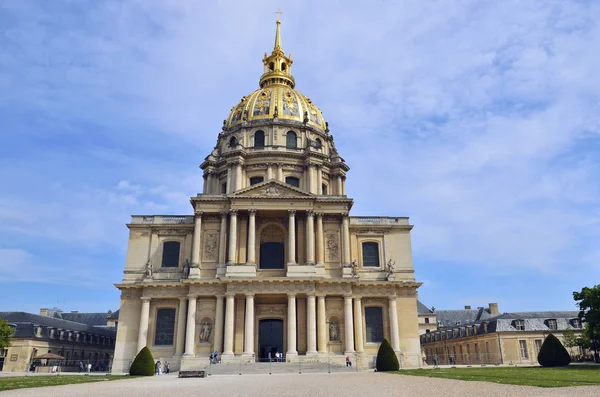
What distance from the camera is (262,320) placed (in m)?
38.3

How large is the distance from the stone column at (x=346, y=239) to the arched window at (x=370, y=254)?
8.68 feet

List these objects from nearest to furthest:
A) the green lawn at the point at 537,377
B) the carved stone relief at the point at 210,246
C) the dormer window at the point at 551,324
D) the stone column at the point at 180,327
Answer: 1. the green lawn at the point at 537,377
2. the stone column at the point at 180,327
3. the carved stone relief at the point at 210,246
4. the dormer window at the point at 551,324

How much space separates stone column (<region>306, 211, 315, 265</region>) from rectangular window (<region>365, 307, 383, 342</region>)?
622cm

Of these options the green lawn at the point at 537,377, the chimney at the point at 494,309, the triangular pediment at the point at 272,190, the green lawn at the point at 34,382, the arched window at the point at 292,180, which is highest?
the arched window at the point at 292,180

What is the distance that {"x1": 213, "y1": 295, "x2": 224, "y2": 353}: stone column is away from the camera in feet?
117

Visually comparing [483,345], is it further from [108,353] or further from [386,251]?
[108,353]

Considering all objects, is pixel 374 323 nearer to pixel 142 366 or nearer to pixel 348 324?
pixel 348 324

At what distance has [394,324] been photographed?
3762cm

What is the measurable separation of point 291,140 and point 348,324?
21.4 metres

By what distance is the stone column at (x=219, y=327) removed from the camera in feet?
117

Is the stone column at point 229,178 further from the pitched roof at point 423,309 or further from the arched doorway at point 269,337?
the pitched roof at point 423,309

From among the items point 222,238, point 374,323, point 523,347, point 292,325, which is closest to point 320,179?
point 222,238

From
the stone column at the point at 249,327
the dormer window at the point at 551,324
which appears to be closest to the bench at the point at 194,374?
the stone column at the point at 249,327

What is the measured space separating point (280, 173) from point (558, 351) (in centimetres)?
2779
